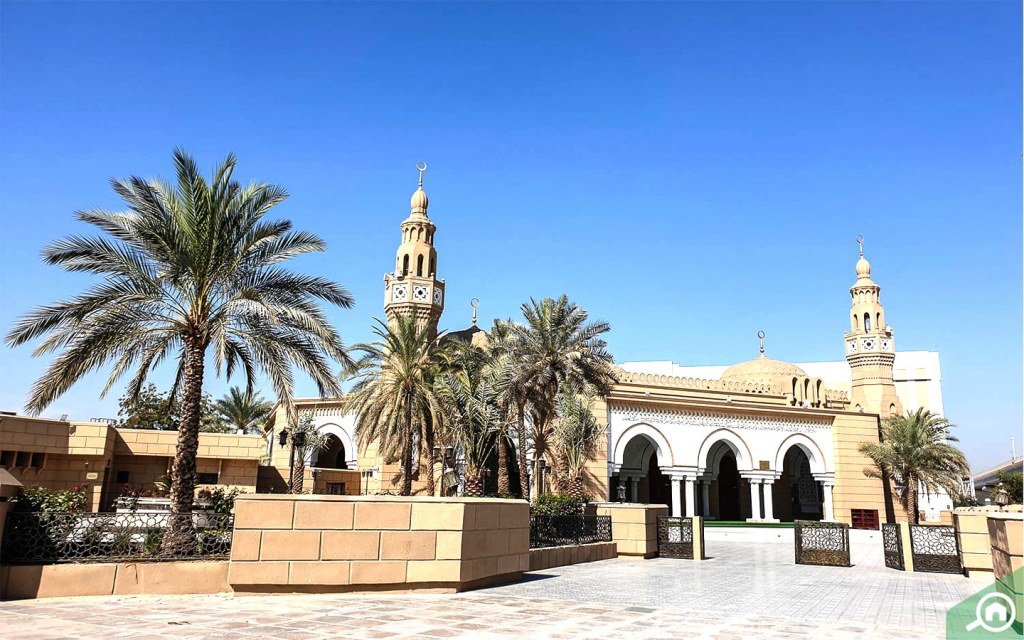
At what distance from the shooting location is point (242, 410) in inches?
1465

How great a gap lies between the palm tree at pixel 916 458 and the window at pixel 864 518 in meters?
1.38

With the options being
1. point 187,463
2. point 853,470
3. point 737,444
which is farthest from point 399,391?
point 853,470

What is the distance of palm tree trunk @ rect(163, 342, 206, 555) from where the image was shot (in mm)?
9281

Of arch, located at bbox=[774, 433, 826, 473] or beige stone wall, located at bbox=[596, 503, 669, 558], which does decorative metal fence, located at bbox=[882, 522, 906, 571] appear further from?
arch, located at bbox=[774, 433, 826, 473]

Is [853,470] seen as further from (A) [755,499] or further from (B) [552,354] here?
(B) [552,354]

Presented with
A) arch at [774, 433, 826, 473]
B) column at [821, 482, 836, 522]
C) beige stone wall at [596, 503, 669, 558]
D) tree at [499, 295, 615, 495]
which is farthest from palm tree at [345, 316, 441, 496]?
column at [821, 482, 836, 522]

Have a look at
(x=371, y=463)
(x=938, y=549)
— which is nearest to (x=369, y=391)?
(x=371, y=463)

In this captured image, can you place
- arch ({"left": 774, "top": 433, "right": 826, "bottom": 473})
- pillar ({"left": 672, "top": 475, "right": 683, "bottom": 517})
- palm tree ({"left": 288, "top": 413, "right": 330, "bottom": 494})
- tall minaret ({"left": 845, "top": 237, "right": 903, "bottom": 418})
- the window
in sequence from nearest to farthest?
palm tree ({"left": 288, "top": 413, "right": 330, "bottom": 494}), pillar ({"left": 672, "top": 475, "right": 683, "bottom": 517}), the window, arch ({"left": 774, "top": 433, "right": 826, "bottom": 473}), tall minaret ({"left": 845, "top": 237, "right": 903, "bottom": 418})

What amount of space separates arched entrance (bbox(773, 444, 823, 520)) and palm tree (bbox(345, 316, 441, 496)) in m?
22.9

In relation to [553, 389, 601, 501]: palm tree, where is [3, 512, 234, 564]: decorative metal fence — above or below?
below

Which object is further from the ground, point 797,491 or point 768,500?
point 797,491

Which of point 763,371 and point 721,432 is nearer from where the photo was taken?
point 721,432

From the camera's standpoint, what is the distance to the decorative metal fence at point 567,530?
13.3 m

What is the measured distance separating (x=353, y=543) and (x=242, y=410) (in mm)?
31005
